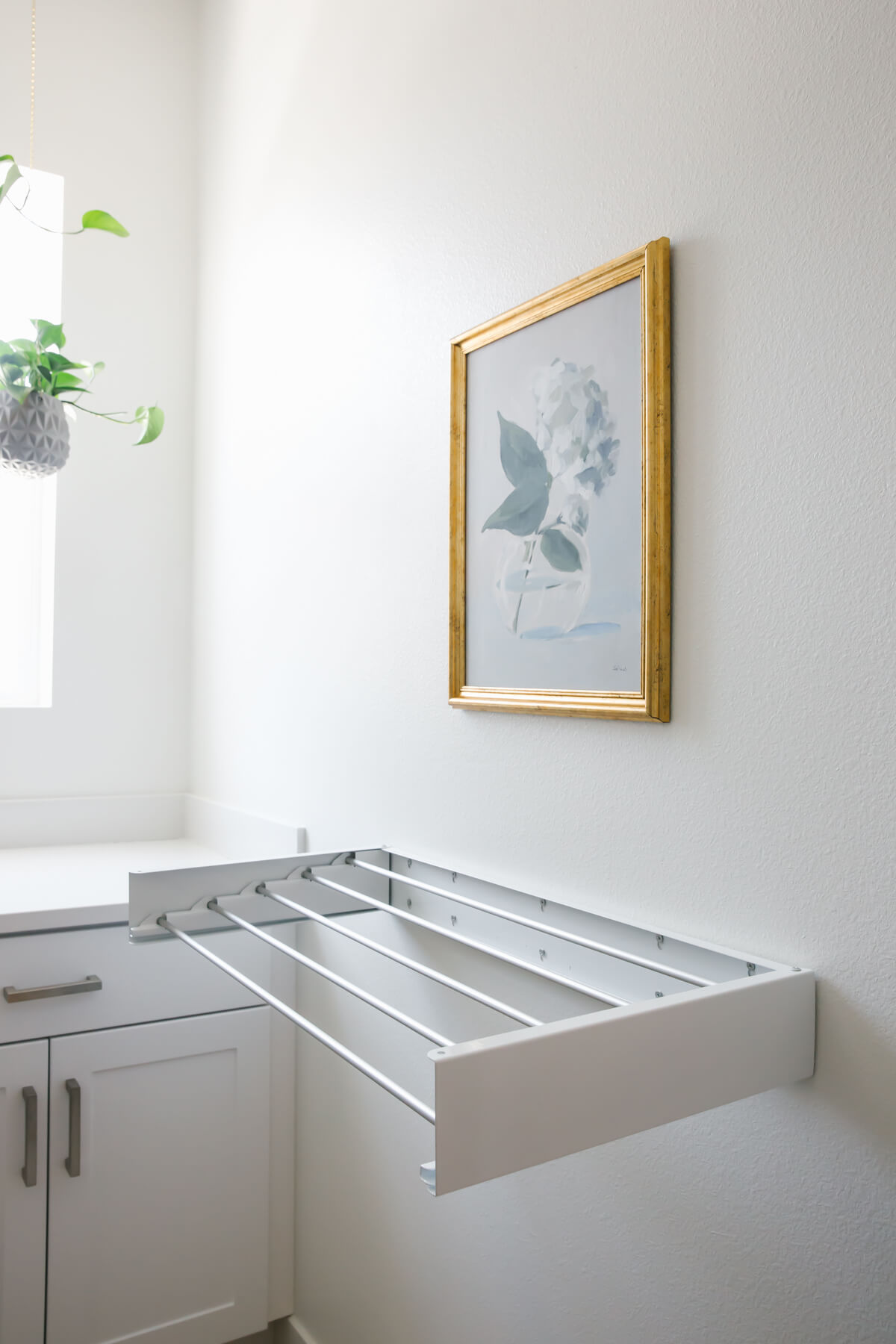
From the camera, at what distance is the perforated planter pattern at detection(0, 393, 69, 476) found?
161 centimetres

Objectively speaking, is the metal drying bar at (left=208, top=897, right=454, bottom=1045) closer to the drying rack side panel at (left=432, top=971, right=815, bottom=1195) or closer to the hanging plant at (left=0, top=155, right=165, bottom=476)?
the drying rack side panel at (left=432, top=971, right=815, bottom=1195)

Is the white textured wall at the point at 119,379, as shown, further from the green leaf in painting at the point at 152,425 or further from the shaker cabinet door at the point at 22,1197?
the shaker cabinet door at the point at 22,1197

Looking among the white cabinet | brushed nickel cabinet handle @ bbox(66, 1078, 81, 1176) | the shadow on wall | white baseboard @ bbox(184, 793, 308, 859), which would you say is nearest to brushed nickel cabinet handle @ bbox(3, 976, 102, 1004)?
the white cabinet

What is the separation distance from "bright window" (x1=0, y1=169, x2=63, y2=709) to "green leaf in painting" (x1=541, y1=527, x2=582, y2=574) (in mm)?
1479

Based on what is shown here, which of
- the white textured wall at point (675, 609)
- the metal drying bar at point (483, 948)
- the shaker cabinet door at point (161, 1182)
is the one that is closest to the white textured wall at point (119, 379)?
the white textured wall at point (675, 609)

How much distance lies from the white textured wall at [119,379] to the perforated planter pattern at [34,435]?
0.50 meters

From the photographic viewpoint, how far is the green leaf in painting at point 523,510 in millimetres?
1062

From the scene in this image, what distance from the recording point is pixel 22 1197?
1.41 m

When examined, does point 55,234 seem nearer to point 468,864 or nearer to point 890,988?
point 468,864

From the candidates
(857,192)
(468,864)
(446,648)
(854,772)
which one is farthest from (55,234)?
(854,772)

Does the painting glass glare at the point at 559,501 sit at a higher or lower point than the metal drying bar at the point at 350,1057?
higher

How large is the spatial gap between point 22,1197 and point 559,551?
1230 millimetres

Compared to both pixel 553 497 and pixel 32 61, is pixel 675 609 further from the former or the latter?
pixel 32 61

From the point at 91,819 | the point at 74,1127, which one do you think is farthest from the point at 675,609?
the point at 91,819
